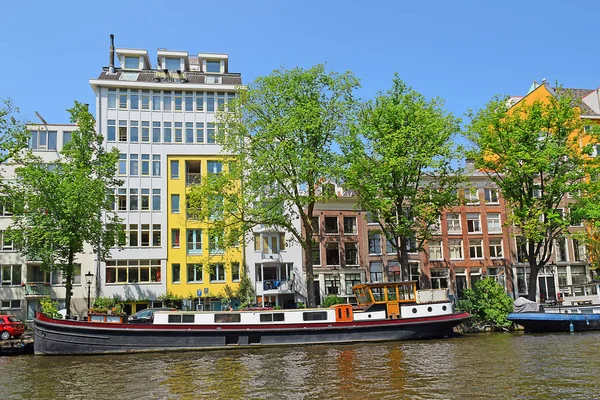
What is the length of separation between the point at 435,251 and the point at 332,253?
34.1 feet

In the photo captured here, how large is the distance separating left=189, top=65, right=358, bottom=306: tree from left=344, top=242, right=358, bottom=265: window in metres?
15.1

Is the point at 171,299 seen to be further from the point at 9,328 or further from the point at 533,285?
the point at 533,285

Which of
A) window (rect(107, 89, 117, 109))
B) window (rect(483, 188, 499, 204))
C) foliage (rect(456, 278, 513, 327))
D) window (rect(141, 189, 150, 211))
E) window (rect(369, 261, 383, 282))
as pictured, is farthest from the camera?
window (rect(483, 188, 499, 204))

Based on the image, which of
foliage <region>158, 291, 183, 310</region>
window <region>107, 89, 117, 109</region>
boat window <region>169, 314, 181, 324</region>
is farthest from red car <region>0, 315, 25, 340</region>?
window <region>107, 89, 117, 109</region>

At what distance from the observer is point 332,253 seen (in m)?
55.1

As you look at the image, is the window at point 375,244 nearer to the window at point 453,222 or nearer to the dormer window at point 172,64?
the window at point 453,222

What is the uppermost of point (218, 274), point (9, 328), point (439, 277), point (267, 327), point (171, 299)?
point (218, 274)

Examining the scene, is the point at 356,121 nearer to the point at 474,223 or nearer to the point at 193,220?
the point at 193,220

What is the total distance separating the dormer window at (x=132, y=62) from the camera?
58969 millimetres

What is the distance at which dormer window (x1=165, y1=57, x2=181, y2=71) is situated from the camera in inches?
2367

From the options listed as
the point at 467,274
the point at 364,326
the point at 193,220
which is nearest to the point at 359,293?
the point at 364,326

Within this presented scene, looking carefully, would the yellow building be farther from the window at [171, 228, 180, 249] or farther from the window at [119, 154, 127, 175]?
the window at [119, 154, 127, 175]

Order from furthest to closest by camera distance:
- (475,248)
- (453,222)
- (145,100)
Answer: (453,222) → (475,248) → (145,100)

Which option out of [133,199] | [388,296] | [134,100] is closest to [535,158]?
[388,296]
